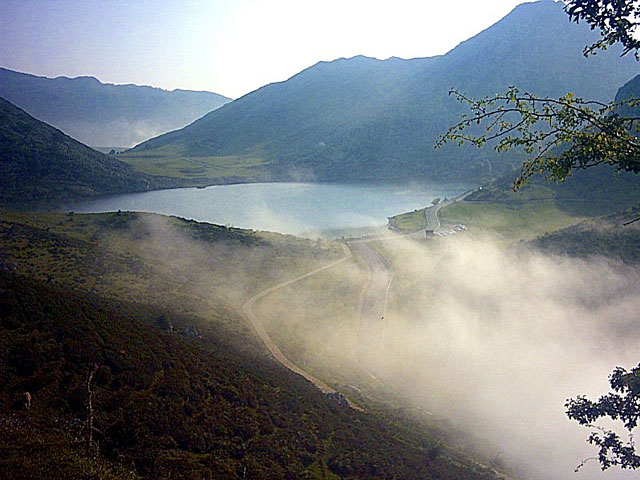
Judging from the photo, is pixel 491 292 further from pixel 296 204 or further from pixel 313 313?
pixel 296 204

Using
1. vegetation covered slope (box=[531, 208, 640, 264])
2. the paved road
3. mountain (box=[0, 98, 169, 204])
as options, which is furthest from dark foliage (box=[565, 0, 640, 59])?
mountain (box=[0, 98, 169, 204])

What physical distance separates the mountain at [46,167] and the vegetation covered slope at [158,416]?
95229mm

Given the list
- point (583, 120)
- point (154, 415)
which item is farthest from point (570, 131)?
point (154, 415)

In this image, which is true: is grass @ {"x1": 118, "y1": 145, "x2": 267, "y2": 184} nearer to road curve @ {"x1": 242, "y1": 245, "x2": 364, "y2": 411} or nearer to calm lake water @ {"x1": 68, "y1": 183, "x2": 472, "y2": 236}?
calm lake water @ {"x1": 68, "y1": 183, "x2": 472, "y2": 236}

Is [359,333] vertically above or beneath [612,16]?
beneath

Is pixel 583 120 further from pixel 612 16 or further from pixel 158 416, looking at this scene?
pixel 158 416

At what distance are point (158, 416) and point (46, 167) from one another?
118946 mm

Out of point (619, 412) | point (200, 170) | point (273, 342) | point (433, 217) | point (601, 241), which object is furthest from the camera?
→ point (200, 170)

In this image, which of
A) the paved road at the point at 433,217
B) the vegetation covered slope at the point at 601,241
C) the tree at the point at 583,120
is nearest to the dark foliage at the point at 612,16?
the tree at the point at 583,120

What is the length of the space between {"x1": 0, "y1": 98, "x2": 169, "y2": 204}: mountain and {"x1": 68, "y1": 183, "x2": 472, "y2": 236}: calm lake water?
632cm

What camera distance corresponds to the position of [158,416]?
1220 cm

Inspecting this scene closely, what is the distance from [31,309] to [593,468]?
82.5 ft

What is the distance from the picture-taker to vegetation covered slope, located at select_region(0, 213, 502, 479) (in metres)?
9.02

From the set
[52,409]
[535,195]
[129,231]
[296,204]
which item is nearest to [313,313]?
[129,231]
